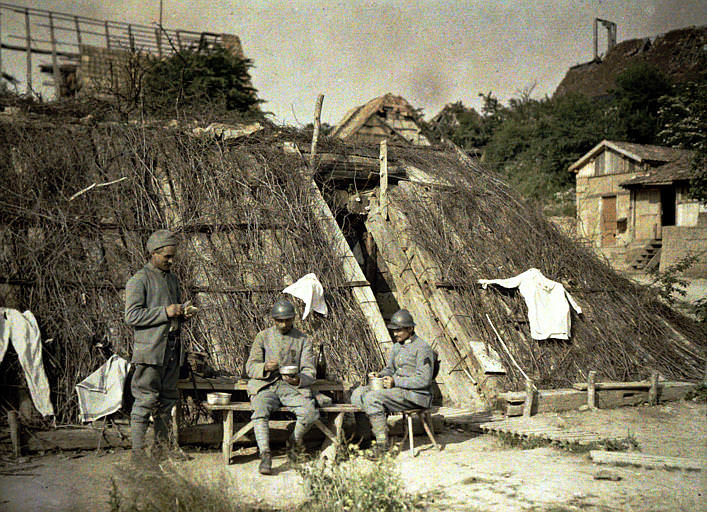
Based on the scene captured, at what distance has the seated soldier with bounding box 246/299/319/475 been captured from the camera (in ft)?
19.1

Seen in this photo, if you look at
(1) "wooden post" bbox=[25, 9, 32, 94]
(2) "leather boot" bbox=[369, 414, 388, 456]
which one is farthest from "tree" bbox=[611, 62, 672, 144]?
(2) "leather boot" bbox=[369, 414, 388, 456]

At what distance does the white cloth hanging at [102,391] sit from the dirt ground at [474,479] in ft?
1.34

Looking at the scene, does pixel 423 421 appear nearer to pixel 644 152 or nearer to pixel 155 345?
pixel 155 345

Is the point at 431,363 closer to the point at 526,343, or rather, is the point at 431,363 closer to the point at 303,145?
the point at 526,343

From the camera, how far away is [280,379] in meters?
6.15

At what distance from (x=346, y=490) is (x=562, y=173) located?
2750 cm

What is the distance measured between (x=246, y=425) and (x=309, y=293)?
6.97ft

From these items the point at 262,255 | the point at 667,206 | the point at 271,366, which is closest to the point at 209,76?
the point at 262,255

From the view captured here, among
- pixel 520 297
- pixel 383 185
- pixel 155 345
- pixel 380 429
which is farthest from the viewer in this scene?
pixel 383 185

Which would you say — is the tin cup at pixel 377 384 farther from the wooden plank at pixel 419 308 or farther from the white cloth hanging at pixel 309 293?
the wooden plank at pixel 419 308

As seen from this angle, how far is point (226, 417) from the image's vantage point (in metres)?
6.07

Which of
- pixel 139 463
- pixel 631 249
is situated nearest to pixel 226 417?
pixel 139 463

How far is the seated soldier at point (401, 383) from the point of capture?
6215mm

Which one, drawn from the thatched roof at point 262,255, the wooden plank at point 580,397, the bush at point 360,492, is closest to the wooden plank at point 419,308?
the thatched roof at point 262,255
